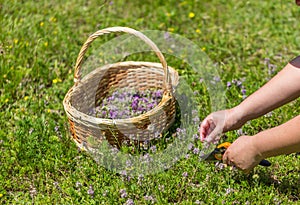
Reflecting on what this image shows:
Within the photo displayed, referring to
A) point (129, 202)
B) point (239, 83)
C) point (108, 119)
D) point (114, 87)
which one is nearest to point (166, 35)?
point (114, 87)

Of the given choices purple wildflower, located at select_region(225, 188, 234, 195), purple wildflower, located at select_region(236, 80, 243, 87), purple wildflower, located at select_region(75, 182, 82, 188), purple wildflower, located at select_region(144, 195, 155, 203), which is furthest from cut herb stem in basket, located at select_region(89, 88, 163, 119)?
purple wildflower, located at select_region(225, 188, 234, 195)

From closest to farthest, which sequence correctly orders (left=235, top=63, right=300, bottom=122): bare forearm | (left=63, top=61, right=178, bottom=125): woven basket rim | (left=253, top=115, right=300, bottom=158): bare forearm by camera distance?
(left=253, top=115, right=300, bottom=158): bare forearm, (left=235, top=63, right=300, bottom=122): bare forearm, (left=63, top=61, right=178, bottom=125): woven basket rim

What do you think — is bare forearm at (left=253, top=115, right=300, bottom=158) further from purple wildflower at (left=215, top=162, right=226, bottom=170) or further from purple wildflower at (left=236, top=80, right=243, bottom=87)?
purple wildflower at (left=236, top=80, right=243, bottom=87)

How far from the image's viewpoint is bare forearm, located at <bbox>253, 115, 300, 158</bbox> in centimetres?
258

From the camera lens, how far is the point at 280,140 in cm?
262

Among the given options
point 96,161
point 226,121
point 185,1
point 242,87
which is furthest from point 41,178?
point 185,1

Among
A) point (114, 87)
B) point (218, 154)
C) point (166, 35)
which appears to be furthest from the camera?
point (166, 35)

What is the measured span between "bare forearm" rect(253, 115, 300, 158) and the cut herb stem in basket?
1.06 meters

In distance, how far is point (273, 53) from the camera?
14.0ft

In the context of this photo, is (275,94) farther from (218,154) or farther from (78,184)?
(78,184)

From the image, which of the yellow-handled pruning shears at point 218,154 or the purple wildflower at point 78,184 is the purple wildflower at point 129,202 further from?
the yellow-handled pruning shears at point 218,154

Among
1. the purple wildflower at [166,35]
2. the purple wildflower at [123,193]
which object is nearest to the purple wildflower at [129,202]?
the purple wildflower at [123,193]

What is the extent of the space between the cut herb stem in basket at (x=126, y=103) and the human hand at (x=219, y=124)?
0.64 metres

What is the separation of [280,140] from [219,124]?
0.43 m
